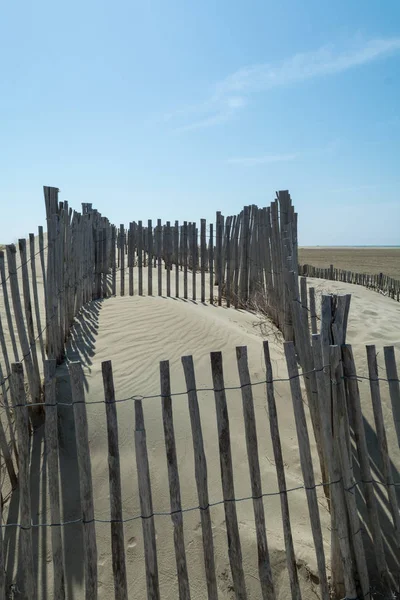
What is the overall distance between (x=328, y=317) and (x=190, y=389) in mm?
977

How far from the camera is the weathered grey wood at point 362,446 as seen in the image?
9.30ft

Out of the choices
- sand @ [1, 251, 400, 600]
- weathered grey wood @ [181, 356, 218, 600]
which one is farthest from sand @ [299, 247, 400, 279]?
weathered grey wood @ [181, 356, 218, 600]

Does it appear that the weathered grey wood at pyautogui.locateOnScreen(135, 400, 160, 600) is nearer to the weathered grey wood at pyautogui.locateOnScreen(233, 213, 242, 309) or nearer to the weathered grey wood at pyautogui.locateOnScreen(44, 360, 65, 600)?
the weathered grey wood at pyautogui.locateOnScreen(44, 360, 65, 600)

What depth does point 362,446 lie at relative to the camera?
2.90m

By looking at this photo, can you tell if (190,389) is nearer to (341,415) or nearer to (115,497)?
(115,497)

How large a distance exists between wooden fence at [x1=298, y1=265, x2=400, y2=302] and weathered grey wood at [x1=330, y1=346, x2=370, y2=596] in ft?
39.2

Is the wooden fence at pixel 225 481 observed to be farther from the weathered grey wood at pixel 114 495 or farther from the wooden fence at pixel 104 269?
the wooden fence at pixel 104 269

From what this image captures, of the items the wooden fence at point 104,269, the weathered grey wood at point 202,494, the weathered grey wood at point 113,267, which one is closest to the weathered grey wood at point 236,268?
the wooden fence at point 104,269

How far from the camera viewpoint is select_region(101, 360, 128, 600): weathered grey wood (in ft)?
8.13

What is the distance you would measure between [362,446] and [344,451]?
213 mm

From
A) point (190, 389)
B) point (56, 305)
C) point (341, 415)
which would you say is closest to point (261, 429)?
point (341, 415)

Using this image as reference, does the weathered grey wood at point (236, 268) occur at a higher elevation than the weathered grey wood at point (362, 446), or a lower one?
higher

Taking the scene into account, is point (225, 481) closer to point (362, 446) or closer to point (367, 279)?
point (362, 446)

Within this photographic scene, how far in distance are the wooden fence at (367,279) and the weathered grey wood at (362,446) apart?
11.8 metres
